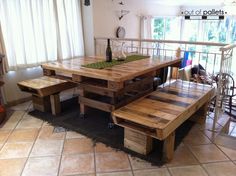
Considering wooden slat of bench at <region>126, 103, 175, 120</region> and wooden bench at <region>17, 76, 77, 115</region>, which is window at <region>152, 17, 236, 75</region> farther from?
wooden slat of bench at <region>126, 103, 175, 120</region>

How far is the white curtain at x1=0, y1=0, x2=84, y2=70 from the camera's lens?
336cm

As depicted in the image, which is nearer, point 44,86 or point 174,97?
point 174,97

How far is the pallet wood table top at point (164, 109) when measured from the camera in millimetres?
1993

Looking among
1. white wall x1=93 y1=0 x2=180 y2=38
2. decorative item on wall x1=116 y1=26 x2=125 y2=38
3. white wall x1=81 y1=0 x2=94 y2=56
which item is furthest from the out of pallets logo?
white wall x1=81 y1=0 x2=94 y2=56

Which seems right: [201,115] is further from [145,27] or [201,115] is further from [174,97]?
A: [145,27]

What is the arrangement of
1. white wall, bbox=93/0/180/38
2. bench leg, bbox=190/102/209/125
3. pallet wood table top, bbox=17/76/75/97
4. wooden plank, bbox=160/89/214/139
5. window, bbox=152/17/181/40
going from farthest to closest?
window, bbox=152/17/181/40, white wall, bbox=93/0/180/38, pallet wood table top, bbox=17/76/75/97, bench leg, bbox=190/102/209/125, wooden plank, bbox=160/89/214/139

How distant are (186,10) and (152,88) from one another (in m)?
5.67

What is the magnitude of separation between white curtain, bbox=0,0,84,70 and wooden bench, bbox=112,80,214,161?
6.96 feet

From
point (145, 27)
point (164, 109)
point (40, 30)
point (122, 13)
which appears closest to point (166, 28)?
point (145, 27)

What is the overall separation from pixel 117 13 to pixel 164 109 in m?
3.09

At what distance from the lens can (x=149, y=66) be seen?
264cm

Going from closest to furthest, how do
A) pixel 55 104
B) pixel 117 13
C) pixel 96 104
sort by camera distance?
pixel 96 104 → pixel 55 104 → pixel 117 13

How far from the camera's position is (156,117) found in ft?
6.87

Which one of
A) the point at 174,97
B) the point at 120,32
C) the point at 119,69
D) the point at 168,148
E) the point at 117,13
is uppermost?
the point at 117,13
